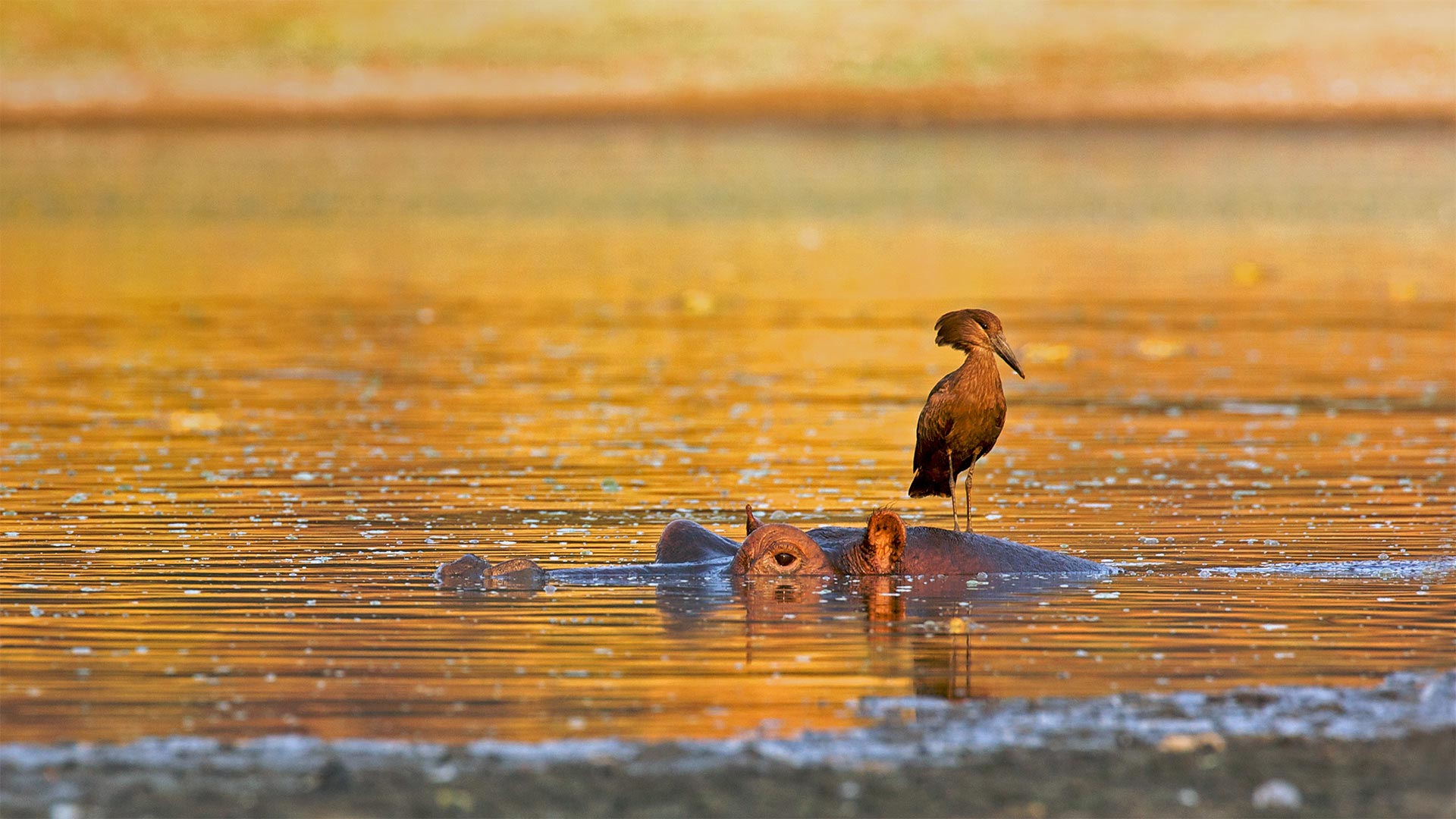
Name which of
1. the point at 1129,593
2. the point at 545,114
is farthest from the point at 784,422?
the point at 545,114

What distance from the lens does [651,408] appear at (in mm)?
20672

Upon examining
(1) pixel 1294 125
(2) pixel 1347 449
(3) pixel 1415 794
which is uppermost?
(1) pixel 1294 125

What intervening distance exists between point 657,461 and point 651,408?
11.3 ft

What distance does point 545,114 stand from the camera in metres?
89.9

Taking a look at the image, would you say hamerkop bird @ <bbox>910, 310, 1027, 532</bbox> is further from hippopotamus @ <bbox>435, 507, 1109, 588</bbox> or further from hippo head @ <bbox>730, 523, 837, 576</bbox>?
hippo head @ <bbox>730, 523, 837, 576</bbox>

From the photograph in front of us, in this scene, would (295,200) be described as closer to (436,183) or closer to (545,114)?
(436,183)

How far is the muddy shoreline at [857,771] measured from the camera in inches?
311

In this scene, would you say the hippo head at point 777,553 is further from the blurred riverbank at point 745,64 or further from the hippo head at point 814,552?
the blurred riverbank at point 745,64

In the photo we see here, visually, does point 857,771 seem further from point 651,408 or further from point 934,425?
point 651,408

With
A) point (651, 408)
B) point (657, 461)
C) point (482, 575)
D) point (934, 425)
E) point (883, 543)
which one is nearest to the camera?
point (934, 425)

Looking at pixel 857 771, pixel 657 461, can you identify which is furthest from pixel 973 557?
pixel 657 461

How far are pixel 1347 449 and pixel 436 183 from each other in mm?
46667

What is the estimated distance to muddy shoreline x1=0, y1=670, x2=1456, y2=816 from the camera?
7902mm

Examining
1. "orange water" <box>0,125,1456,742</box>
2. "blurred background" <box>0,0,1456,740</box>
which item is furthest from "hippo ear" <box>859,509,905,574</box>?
"blurred background" <box>0,0,1456,740</box>
